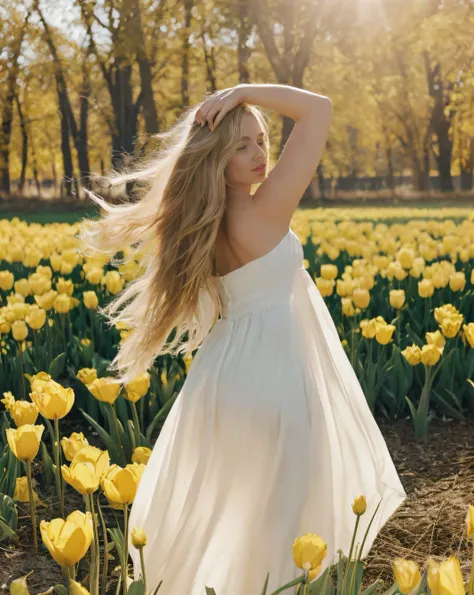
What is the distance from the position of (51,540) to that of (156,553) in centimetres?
92

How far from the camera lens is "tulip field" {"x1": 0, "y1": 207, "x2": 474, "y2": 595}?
175cm

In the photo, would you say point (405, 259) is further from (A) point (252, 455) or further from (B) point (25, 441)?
(B) point (25, 441)

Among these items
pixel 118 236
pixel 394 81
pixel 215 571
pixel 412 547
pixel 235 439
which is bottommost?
pixel 412 547

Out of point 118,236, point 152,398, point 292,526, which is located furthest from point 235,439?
point 152,398

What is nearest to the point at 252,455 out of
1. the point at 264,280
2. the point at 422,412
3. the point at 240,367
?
the point at 240,367

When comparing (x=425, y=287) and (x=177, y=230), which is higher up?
(x=177, y=230)

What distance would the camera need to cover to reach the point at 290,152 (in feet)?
8.21

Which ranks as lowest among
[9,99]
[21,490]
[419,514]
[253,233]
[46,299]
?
[419,514]

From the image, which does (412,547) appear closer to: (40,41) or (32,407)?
(32,407)

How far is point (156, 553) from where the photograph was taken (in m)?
2.42

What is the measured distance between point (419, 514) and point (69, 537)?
1.89m

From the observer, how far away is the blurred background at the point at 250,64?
21875 mm

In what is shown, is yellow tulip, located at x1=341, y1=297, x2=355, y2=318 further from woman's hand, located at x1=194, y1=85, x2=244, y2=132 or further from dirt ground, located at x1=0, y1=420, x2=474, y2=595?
woman's hand, located at x1=194, y1=85, x2=244, y2=132

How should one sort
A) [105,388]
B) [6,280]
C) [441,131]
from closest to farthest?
[105,388]
[6,280]
[441,131]
